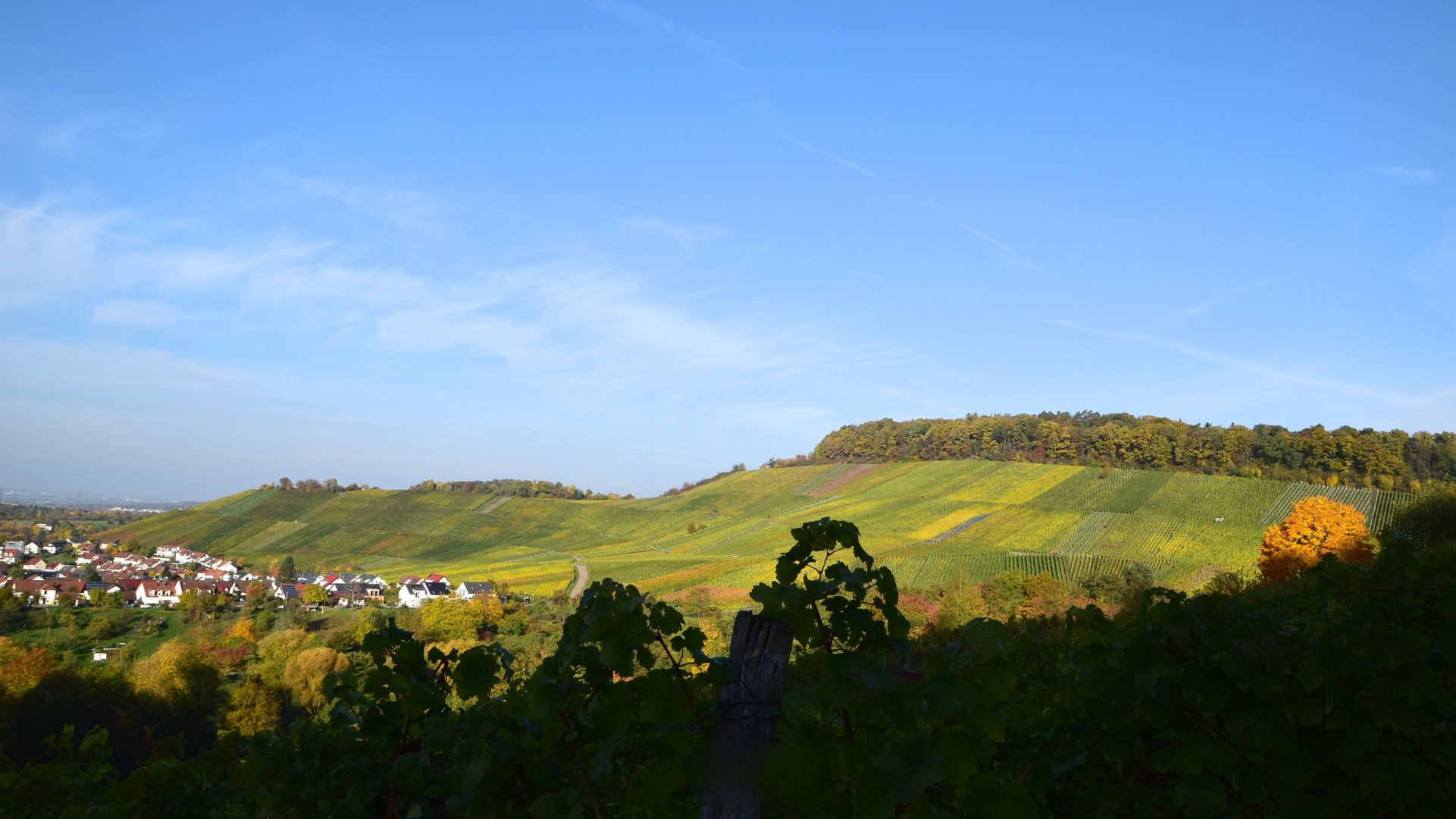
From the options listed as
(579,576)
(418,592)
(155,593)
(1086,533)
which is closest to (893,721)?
(1086,533)

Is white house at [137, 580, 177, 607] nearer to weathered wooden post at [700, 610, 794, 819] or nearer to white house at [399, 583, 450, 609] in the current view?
white house at [399, 583, 450, 609]

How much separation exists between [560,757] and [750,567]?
4906 cm

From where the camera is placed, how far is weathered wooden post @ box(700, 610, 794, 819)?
5.16ft

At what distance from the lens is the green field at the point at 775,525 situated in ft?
154

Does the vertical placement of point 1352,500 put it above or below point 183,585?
above

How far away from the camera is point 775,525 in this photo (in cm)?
6794

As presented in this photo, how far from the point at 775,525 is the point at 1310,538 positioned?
134ft

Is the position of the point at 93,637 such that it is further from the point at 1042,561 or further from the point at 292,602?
the point at 1042,561

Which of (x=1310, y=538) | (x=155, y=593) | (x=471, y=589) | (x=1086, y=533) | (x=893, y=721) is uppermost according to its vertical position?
(x=893, y=721)

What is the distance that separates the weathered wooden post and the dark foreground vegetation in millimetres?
26

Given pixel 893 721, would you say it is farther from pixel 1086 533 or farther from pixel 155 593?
pixel 155 593

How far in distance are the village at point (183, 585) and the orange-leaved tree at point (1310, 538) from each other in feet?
148

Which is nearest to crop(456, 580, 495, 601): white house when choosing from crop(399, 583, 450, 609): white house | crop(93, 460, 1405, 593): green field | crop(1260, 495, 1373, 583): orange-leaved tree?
crop(399, 583, 450, 609): white house

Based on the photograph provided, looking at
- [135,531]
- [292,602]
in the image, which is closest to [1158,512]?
[292,602]
